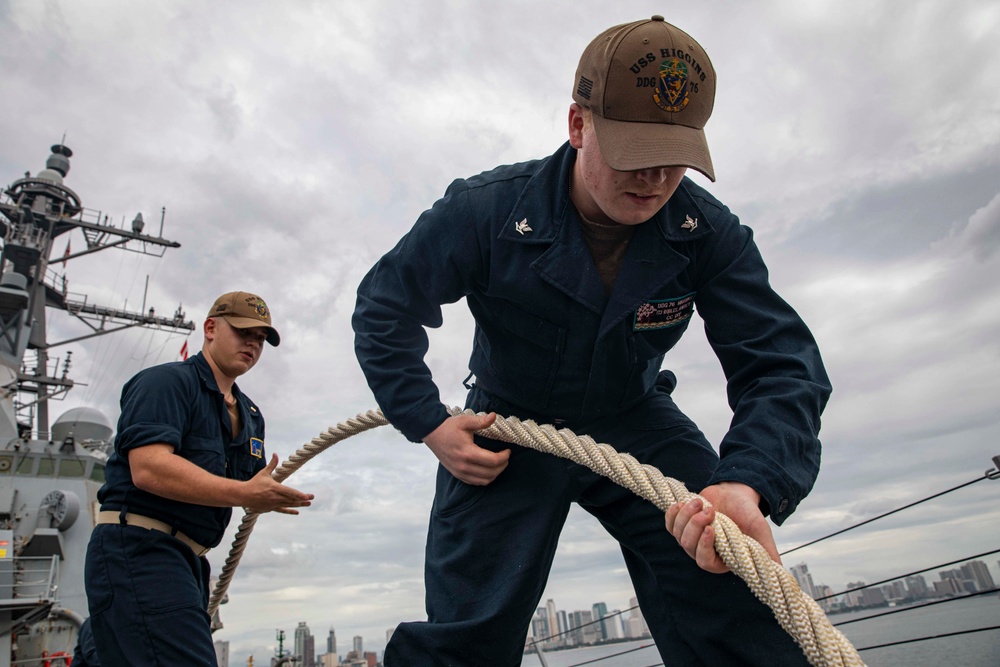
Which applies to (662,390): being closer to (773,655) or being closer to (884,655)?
(773,655)

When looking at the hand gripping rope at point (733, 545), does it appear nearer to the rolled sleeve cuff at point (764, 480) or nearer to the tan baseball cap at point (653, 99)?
the rolled sleeve cuff at point (764, 480)

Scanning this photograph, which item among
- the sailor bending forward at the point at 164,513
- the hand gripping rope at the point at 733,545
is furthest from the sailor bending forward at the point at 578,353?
the sailor bending forward at the point at 164,513

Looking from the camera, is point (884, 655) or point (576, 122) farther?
point (884, 655)

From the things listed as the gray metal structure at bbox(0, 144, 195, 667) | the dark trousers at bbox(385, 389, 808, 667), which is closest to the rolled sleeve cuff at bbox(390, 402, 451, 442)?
the dark trousers at bbox(385, 389, 808, 667)

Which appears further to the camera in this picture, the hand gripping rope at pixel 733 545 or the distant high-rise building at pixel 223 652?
the distant high-rise building at pixel 223 652

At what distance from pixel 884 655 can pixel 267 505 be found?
3458 millimetres

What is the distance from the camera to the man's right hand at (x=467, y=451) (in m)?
1.98

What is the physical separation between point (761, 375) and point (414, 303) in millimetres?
1029

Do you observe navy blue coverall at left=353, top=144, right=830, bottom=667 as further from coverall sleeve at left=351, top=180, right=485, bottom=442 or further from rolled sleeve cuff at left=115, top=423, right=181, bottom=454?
rolled sleeve cuff at left=115, top=423, right=181, bottom=454

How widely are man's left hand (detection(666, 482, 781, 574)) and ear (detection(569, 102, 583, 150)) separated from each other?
1017mm

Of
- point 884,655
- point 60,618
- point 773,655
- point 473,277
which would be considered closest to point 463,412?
Result: point 473,277

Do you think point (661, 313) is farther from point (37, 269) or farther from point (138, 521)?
point (37, 269)

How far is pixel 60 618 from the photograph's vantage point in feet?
37.7

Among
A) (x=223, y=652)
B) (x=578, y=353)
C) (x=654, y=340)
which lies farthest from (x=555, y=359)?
(x=223, y=652)
